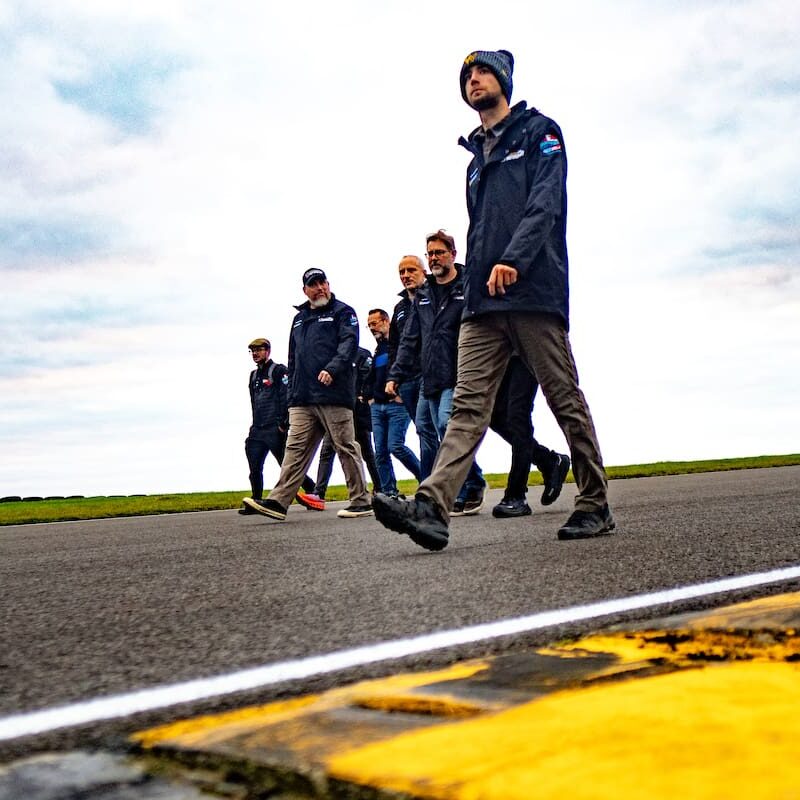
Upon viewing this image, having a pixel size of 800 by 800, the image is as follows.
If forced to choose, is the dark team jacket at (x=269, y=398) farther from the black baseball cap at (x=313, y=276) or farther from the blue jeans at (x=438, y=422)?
the blue jeans at (x=438, y=422)

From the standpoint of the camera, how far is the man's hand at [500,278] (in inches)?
190

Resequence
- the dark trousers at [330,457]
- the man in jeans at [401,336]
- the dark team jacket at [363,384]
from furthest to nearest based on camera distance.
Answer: the dark trousers at [330,457] → the dark team jacket at [363,384] → the man in jeans at [401,336]

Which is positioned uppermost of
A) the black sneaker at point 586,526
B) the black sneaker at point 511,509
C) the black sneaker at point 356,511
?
the black sneaker at point 356,511

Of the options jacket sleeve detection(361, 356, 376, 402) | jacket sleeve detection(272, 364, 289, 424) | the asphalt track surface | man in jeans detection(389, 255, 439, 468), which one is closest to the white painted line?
the asphalt track surface

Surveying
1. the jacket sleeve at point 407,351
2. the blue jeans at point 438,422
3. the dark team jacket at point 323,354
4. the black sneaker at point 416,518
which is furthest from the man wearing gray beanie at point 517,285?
the dark team jacket at point 323,354

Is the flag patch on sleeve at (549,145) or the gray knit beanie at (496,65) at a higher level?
the gray knit beanie at (496,65)

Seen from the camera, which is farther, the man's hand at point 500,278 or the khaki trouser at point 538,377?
the khaki trouser at point 538,377

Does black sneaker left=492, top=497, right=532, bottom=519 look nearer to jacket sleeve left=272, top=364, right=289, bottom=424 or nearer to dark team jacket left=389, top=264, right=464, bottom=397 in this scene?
dark team jacket left=389, top=264, right=464, bottom=397

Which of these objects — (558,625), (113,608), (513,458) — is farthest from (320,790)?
(513,458)

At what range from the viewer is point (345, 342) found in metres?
9.55

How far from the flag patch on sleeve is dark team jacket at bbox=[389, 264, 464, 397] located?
122 inches

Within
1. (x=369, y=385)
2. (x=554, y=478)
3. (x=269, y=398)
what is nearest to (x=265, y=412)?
(x=269, y=398)

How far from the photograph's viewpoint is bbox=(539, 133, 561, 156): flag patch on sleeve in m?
5.05

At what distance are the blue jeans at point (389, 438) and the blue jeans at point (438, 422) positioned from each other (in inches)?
73.4
